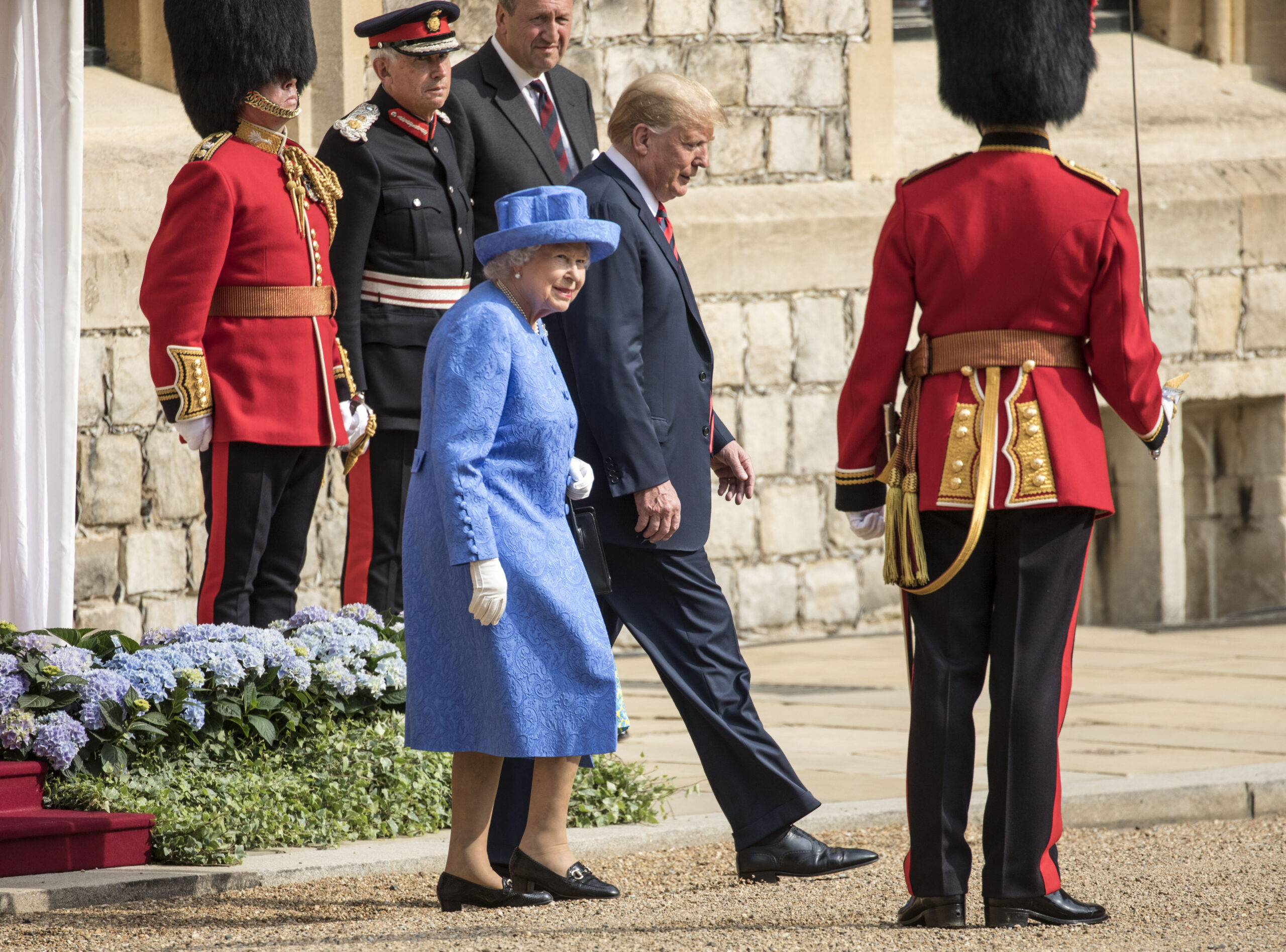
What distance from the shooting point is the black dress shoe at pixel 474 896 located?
419 centimetres

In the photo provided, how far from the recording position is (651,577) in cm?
454

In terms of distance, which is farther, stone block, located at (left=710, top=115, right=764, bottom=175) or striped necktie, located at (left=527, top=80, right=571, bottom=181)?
stone block, located at (left=710, top=115, right=764, bottom=175)

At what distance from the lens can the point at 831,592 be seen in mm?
9258

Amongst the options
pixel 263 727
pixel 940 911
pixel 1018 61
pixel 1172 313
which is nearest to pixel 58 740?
pixel 263 727

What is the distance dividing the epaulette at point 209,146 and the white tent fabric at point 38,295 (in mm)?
409

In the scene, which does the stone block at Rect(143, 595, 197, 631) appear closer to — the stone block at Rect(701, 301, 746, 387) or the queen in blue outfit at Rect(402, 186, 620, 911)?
the stone block at Rect(701, 301, 746, 387)

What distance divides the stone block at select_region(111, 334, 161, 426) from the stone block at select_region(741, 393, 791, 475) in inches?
104

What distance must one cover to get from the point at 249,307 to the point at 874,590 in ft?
15.6

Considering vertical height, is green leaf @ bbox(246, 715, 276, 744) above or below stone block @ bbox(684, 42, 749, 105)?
below

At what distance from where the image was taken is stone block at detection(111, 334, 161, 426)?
770 cm

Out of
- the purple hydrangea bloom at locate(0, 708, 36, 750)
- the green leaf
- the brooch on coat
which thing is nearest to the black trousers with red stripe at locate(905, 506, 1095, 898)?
the green leaf

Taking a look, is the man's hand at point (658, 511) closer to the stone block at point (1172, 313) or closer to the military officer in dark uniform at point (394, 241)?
the military officer in dark uniform at point (394, 241)

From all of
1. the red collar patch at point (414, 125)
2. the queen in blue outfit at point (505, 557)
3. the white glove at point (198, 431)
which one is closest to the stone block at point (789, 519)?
the red collar patch at point (414, 125)

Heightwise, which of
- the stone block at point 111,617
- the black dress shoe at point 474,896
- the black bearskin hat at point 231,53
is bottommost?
the black dress shoe at point 474,896
